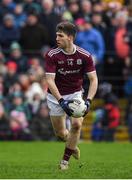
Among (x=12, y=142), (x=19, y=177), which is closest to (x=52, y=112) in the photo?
(x=19, y=177)

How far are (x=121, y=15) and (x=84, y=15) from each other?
114 centimetres

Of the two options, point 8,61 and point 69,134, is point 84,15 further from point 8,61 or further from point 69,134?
point 69,134

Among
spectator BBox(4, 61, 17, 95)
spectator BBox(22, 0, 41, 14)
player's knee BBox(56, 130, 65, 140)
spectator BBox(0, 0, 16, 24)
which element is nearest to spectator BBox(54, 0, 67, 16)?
spectator BBox(22, 0, 41, 14)

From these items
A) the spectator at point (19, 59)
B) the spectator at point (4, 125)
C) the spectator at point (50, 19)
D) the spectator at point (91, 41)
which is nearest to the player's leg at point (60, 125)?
the spectator at point (4, 125)

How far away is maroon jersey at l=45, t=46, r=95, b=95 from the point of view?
12398mm

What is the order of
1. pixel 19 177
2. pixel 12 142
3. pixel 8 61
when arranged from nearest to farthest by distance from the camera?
1. pixel 19 177
2. pixel 12 142
3. pixel 8 61

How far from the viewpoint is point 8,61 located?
22.6 metres

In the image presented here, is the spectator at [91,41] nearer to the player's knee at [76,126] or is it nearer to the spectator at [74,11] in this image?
the spectator at [74,11]

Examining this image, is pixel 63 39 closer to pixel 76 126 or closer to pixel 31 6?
pixel 76 126

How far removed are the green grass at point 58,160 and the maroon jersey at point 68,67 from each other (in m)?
1.25

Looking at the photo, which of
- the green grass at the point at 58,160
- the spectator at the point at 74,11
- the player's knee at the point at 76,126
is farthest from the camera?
the spectator at the point at 74,11

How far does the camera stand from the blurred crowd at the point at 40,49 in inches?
846

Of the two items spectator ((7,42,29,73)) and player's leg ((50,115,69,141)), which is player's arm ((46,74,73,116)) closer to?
player's leg ((50,115,69,141))

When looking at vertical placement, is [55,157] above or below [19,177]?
below
